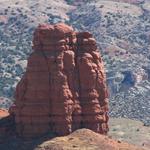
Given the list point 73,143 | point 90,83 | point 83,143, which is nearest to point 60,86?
point 90,83

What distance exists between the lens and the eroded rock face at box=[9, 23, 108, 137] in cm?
12169

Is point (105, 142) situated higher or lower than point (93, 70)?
lower

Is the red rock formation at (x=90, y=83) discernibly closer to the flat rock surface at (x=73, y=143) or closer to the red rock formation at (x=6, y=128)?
the flat rock surface at (x=73, y=143)

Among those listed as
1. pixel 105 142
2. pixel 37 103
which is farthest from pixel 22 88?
pixel 105 142

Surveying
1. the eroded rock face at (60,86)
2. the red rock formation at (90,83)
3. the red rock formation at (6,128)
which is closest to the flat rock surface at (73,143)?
the red rock formation at (6,128)

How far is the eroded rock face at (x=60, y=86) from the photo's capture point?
122 metres

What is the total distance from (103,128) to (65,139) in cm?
699

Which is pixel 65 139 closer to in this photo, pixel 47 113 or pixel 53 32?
pixel 47 113

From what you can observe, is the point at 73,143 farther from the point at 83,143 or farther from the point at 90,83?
the point at 90,83

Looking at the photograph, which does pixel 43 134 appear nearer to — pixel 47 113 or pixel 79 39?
pixel 47 113

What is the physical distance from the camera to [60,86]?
122 meters

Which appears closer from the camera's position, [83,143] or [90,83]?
[83,143]

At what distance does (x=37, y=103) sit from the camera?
122m

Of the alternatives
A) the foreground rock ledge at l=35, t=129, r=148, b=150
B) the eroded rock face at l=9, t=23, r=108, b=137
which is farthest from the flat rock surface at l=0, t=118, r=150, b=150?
the eroded rock face at l=9, t=23, r=108, b=137
